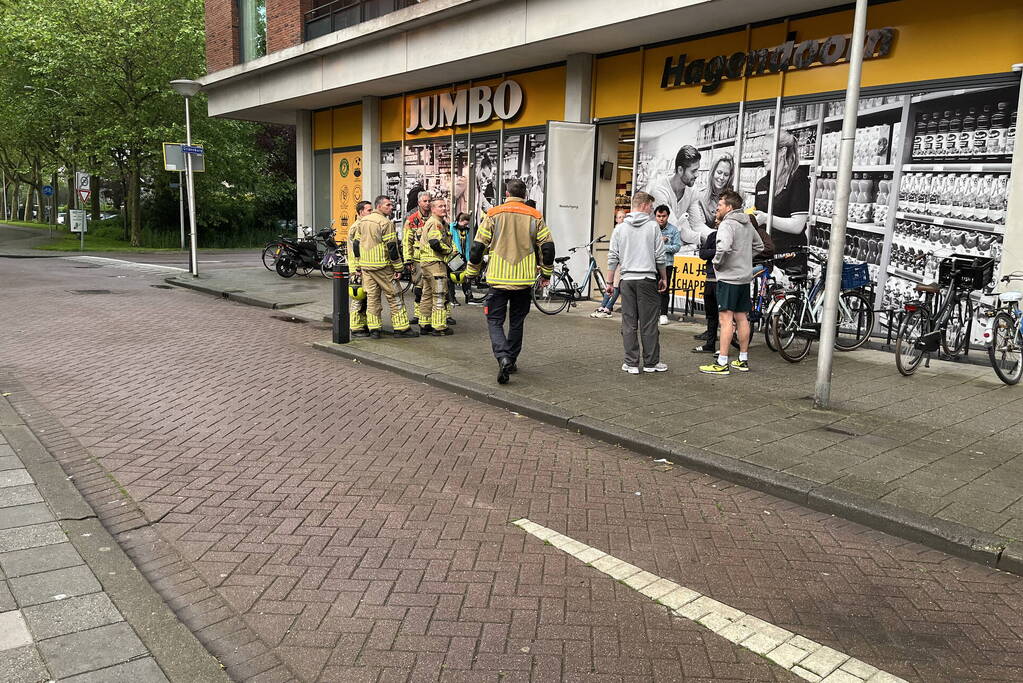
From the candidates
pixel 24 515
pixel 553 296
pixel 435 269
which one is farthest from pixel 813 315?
pixel 24 515

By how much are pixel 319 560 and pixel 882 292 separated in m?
8.46

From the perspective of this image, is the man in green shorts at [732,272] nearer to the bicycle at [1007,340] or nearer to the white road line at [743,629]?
the bicycle at [1007,340]

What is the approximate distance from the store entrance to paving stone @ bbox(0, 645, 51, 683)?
40.2 ft

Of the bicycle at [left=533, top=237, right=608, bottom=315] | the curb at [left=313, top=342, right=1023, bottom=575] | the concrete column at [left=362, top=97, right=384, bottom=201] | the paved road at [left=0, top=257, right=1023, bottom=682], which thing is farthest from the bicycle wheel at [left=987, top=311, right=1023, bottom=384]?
the concrete column at [left=362, top=97, right=384, bottom=201]

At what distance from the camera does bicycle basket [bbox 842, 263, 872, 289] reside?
924 centimetres

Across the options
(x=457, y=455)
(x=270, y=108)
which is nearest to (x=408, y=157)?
(x=270, y=108)

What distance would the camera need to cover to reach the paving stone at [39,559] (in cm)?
350

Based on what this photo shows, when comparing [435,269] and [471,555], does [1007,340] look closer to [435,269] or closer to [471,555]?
[471,555]

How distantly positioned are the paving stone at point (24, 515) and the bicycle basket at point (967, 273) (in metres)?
8.23

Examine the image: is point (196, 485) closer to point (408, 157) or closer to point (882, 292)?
point (882, 292)

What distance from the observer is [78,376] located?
7.78 meters

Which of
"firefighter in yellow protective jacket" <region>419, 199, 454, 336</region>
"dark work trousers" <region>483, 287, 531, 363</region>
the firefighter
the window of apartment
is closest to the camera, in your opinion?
"dark work trousers" <region>483, 287, 531, 363</region>

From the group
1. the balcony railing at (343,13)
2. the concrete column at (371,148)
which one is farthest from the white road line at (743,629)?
the concrete column at (371,148)

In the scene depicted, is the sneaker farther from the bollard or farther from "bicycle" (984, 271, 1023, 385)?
the bollard
